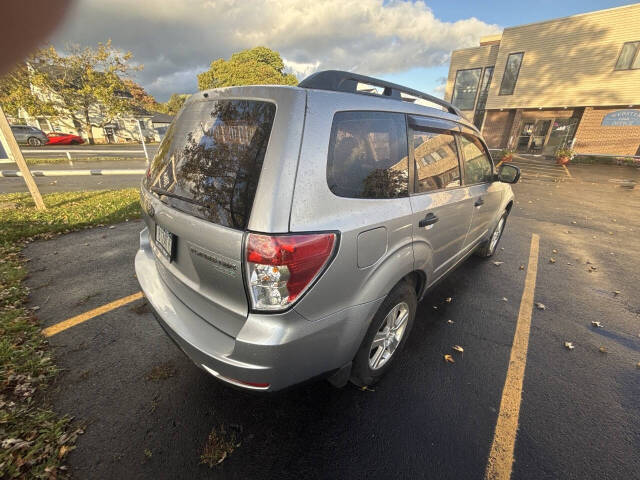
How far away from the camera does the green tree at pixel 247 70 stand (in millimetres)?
36312

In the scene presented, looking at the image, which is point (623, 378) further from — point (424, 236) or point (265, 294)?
point (265, 294)

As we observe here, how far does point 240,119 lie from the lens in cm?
151

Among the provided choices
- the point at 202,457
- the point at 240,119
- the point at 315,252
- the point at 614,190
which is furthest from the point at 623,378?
the point at 614,190

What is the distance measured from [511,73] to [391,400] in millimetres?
28560

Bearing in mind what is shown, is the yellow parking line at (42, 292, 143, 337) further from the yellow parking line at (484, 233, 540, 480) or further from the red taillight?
the yellow parking line at (484, 233, 540, 480)

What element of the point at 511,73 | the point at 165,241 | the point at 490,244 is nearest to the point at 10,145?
the point at 165,241

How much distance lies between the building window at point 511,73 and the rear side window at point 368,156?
27.3 m

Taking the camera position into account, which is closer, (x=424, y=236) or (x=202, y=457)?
A: (x=202, y=457)

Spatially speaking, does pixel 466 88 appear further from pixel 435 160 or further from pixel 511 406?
pixel 511 406

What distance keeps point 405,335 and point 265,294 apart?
1567 millimetres

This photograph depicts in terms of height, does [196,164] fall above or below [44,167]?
above

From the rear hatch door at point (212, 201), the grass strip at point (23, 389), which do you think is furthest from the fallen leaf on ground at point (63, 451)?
the rear hatch door at point (212, 201)

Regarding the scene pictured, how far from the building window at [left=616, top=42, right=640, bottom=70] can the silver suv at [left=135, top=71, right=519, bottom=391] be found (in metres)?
26.0

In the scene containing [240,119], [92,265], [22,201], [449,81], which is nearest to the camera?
[240,119]
